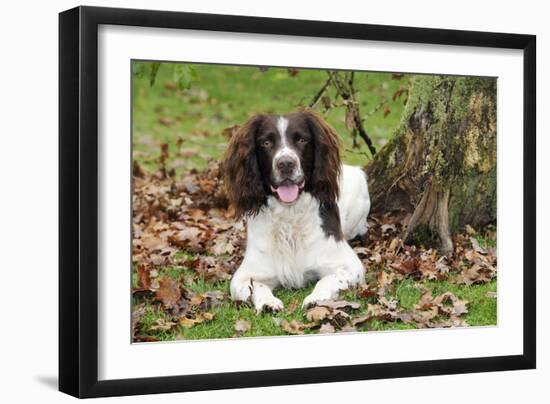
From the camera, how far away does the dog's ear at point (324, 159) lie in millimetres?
6355

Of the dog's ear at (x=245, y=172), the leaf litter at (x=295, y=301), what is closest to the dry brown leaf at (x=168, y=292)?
the leaf litter at (x=295, y=301)

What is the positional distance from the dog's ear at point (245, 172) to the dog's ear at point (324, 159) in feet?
1.02

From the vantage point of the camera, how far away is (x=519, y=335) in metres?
6.53

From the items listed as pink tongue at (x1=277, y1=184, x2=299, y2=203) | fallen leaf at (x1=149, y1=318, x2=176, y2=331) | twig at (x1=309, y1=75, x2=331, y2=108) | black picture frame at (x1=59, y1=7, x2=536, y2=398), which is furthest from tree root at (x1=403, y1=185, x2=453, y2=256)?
fallen leaf at (x1=149, y1=318, x2=176, y2=331)

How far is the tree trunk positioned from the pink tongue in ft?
1.86

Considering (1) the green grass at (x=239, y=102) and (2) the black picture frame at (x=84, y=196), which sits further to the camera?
(1) the green grass at (x=239, y=102)

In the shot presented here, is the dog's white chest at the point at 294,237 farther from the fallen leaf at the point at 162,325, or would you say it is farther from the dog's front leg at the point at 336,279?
the fallen leaf at the point at 162,325

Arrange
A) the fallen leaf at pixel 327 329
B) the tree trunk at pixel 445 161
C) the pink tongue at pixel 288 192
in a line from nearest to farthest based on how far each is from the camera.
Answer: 1. the fallen leaf at pixel 327 329
2. the pink tongue at pixel 288 192
3. the tree trunk at pixel 445 161

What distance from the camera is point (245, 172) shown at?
20.9ft

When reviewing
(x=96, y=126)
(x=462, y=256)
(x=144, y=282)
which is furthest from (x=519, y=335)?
(x=96, y=126)

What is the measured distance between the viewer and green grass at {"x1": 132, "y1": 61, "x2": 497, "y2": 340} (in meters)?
5.91

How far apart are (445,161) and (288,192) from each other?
1.02 m

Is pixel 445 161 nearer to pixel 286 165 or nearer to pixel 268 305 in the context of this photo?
pixel 286 165

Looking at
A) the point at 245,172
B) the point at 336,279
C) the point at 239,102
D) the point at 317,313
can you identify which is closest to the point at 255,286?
the point at 317,313
